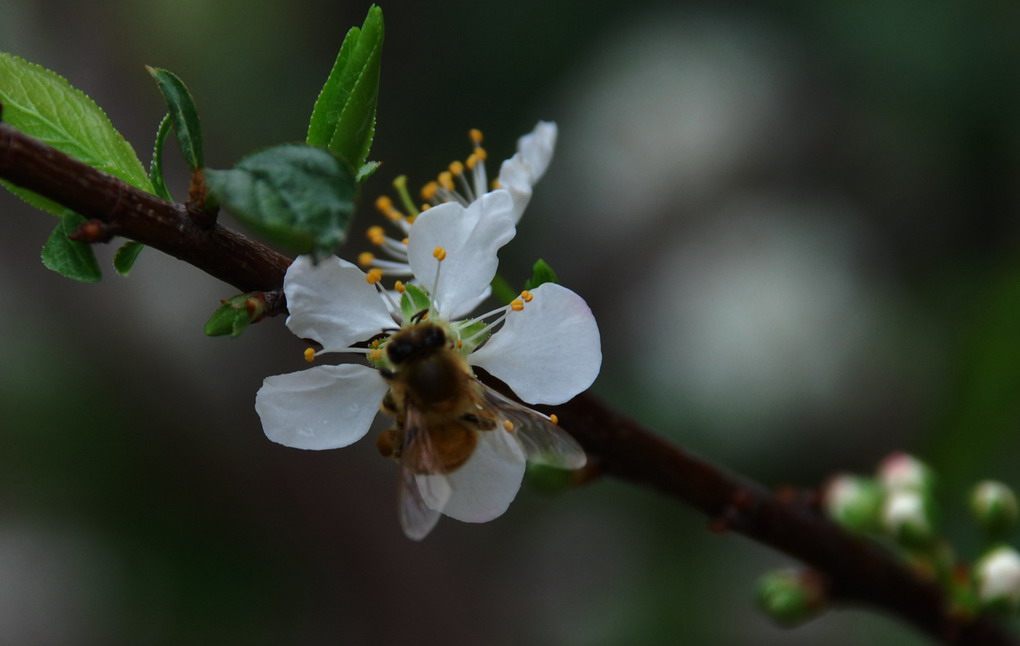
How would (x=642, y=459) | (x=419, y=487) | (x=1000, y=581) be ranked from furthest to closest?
(x=1000, y=581)
(x=642, y=459)
(x=419, y=487)

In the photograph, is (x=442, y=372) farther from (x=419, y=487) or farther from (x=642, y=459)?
(x=642, y=459)

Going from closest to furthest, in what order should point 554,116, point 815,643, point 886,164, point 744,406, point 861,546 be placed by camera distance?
point 861,546
point 744,406
point 815,643
point 886,164
point 554,116

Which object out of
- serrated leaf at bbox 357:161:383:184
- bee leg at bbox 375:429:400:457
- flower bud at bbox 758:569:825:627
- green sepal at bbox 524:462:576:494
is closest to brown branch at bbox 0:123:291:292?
serrated leaf at bbox 357:161:383:184

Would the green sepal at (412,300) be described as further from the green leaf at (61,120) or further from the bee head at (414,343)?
the green leaf at (61,120)

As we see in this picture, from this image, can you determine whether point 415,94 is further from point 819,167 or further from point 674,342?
point 819,167

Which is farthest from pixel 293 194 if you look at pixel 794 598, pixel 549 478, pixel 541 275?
pixel 794 598

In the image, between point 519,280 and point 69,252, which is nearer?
point 69,252

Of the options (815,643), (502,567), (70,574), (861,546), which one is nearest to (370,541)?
(502,567)
